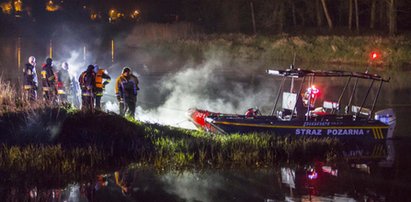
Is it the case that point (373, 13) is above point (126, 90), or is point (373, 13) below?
above

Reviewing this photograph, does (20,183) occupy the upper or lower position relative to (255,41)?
lower

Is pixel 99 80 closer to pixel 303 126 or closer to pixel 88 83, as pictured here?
pixel 88 83

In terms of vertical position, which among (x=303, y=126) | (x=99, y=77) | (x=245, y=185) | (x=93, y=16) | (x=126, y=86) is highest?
(x=93, y=16)

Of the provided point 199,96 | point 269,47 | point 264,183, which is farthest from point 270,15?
point 264,183

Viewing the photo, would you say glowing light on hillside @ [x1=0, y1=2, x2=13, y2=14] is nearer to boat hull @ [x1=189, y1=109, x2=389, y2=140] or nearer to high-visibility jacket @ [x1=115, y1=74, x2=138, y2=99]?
high-visibility jacket @ [x1=115, y1=74, x2=138, y2=99]

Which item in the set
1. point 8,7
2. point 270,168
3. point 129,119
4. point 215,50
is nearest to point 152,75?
point 215,50

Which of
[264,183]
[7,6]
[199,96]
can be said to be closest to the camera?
[264,183]

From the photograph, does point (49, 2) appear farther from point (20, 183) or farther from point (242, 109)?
point (20, 183)

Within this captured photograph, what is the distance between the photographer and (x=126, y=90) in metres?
19.0

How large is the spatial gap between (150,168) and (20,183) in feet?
9.64

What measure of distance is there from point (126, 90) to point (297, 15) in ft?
172

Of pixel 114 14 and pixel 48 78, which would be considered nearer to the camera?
pixel 48 78

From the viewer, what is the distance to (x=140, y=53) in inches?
2282

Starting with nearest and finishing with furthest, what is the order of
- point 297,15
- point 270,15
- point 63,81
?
point 63,81 → point 270,15 → point 297,15
